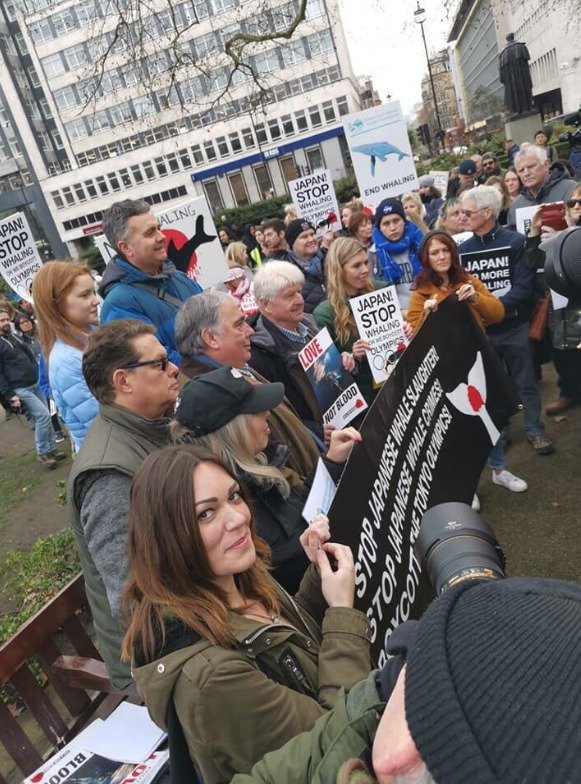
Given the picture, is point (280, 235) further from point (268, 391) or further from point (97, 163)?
point (97, 163)

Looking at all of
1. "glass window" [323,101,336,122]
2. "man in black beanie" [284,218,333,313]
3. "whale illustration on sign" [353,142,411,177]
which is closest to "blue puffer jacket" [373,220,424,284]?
"man in black beanie" [284,218,333,313]

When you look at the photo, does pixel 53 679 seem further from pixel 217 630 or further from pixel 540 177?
pixel 540 177

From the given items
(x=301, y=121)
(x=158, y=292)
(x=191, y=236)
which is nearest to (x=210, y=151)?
(x=301, y=121)

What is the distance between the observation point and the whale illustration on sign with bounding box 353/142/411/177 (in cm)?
662

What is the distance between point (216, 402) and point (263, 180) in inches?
2223

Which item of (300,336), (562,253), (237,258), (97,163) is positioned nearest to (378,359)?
(300,336)

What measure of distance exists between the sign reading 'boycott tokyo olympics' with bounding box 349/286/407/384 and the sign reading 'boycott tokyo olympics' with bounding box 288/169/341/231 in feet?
16.4

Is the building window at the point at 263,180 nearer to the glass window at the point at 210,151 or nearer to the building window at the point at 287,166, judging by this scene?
the building window at the point at 287,166

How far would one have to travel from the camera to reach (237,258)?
820 centimetres

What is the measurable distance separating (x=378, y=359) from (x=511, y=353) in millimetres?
1369

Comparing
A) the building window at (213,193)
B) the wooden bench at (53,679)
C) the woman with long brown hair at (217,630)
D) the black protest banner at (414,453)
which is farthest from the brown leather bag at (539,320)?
the building window at (213,193)

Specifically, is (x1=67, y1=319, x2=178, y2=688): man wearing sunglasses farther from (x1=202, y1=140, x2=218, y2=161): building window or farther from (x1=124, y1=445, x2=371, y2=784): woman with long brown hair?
(x1=202, y1=140, x2=218, y2=161): building window

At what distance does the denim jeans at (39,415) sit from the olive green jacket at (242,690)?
21.2ft

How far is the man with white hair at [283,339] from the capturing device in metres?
3.12
